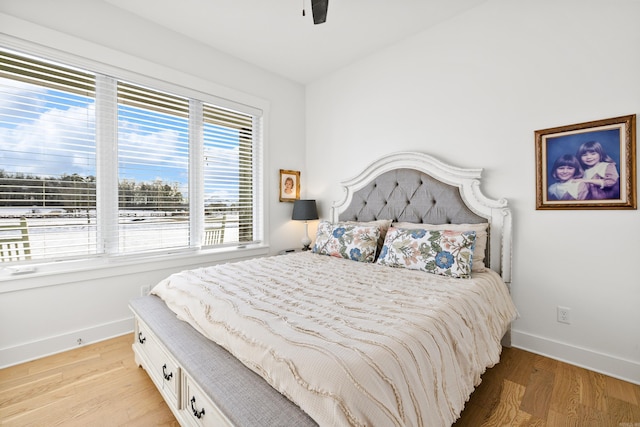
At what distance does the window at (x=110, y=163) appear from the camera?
205 centimetres

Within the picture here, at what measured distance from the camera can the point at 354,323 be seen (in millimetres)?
1212

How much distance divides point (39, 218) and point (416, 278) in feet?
9.02

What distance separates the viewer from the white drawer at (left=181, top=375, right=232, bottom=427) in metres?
1.06

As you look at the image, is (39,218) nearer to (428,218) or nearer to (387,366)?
(387,366)

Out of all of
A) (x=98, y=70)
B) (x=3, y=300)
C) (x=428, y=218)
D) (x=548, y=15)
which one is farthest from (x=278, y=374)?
(x=548, y=15)

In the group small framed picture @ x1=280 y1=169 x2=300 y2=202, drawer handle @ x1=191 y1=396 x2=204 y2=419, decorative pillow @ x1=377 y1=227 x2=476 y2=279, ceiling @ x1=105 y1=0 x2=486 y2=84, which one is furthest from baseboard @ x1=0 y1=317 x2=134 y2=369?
ceiling @ x1=105 y1=0 x2=486 y2=84

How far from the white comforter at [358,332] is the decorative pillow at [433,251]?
0.09m

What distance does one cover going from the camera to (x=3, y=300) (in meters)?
1.98

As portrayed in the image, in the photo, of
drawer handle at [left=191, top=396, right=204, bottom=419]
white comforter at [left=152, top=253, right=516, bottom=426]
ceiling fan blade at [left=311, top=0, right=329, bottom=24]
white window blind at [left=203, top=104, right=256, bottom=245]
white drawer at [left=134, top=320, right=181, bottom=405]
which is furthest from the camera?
white window blind at [left=203, top=104, right=256, bottom=245]

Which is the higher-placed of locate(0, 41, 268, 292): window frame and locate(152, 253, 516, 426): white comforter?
locate(0, 41, 268, 292): window frame

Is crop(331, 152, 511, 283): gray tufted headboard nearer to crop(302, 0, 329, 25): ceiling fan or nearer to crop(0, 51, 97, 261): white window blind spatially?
crop(302, 0, 329, 25): ceiling fan

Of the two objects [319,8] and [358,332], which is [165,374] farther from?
[319,8]

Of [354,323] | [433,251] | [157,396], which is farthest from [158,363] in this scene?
[433,251]

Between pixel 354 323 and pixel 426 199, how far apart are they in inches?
68.9
